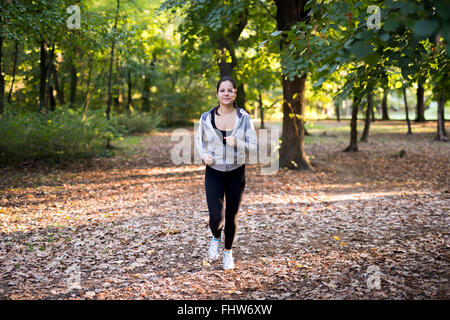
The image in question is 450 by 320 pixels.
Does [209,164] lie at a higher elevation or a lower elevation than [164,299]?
higher

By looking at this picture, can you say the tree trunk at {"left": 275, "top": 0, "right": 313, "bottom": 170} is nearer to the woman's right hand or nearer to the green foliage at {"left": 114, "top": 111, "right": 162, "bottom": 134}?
the woman's right hand

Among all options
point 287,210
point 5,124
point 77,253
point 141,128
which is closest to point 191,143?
point 141,128

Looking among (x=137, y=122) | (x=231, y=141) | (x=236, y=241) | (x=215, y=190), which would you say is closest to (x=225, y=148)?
(x=231, y=141)

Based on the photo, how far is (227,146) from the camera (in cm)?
367

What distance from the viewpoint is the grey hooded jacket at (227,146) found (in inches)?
144

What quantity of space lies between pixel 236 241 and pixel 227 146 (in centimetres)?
204

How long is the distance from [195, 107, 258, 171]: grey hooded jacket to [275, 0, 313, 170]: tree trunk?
598cm

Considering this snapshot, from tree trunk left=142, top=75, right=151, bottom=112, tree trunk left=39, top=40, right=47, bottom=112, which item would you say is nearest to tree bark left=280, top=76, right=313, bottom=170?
tree trunk left=39, top=40, right=47, bottom=112

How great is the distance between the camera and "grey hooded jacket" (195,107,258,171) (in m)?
3.67

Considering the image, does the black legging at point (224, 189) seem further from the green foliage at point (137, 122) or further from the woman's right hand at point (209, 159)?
the green foliage at point (137, 122)

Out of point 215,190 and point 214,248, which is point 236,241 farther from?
point 215,190
